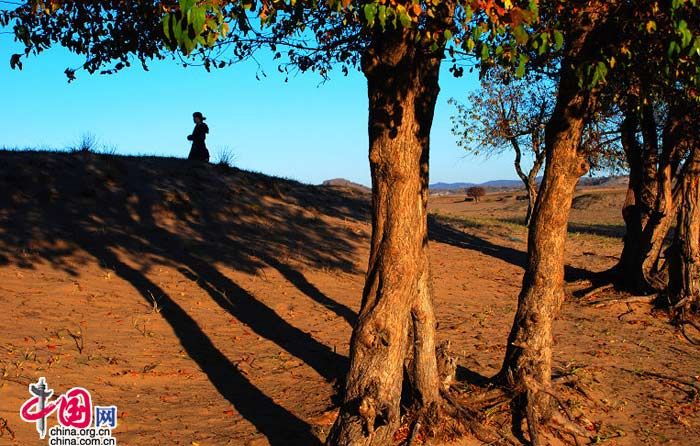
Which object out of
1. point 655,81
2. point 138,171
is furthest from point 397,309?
point 138,171

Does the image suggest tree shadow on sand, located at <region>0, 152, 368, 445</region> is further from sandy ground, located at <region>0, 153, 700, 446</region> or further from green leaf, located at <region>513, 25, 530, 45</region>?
green leaf, located at <region>513, 25, 530, 45</region>

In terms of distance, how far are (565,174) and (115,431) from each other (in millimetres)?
4850

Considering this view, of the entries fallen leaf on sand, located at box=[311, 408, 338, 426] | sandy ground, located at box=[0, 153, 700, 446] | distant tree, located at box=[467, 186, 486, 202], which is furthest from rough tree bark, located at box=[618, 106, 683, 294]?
distant tree, located at box=[467, 186, 486, 202]

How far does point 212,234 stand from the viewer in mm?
14258

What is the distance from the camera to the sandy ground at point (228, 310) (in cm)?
671

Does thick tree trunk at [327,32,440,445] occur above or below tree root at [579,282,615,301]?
above

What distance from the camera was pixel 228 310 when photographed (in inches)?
408

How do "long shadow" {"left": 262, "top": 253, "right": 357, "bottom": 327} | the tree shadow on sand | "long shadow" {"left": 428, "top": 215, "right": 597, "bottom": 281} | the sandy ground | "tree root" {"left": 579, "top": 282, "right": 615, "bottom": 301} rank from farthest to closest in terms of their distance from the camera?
1. "long shadow" {"left": 428, "top": 215, "right": 597, "bottom": 281}
2. "tree root" {"left": 579, "top": 282, "right": 615, "bottom": 301}
3. "long shadow" {"left": 262, "top": 253, "right": 357, "bottom": 327}
4. the tree shadow on sand
5. the sandy ground

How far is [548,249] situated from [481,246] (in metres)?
11.0

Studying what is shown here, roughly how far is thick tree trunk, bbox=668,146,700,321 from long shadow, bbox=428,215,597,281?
2.68 metres

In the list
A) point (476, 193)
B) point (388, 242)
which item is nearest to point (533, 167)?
point (388, 242)

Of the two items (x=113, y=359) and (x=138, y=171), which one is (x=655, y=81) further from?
(x=138, y=171)

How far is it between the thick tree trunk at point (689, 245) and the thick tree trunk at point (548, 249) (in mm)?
5760

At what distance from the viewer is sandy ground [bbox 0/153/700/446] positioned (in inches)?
264
